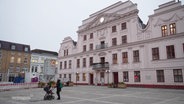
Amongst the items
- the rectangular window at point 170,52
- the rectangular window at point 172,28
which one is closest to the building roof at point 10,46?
the rectangular window at point 170,52

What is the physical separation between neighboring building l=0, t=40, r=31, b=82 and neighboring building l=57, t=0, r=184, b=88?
20.1 metres

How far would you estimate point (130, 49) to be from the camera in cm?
3033

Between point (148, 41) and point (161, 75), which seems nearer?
point (161, 75)

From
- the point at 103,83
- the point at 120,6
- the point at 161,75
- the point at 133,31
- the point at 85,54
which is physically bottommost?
the point at 103,83

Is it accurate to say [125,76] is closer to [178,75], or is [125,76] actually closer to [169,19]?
[178,75]

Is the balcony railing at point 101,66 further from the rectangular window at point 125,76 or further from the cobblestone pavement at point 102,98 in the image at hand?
the cobblestone pavement at point 102,98

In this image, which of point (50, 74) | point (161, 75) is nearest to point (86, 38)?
point (161, 75)

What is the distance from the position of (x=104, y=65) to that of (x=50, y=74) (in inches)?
953

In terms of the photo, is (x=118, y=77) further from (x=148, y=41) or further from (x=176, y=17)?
(x=176, y=17)

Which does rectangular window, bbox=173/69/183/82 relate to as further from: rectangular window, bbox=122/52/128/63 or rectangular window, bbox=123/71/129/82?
rectangular window, bbox=122/52/128/63

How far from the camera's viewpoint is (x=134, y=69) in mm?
29047

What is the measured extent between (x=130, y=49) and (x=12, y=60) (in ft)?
137

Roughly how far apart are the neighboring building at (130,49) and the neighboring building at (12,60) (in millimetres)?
20085

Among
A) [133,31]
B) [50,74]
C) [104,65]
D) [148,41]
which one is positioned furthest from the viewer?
[104,65]
